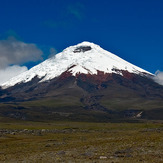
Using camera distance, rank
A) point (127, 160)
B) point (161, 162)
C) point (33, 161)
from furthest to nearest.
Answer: point (33, 161) → point (127, 160) → point (161, 162)

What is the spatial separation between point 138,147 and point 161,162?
11.9 m

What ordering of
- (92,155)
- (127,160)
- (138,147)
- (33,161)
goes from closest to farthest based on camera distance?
(127,160) < (33,161) < (92,155) < (138,147)

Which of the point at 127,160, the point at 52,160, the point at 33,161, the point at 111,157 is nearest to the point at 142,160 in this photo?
the point at 127,160

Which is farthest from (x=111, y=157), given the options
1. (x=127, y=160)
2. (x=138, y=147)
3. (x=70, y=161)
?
(x=138, y=147)

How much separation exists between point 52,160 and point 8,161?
609 centimetres

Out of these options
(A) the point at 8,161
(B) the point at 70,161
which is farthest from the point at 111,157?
(A) the point at 8,161

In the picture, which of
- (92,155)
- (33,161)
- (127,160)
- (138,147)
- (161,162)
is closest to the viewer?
(161,162)

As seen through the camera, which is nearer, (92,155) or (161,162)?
(161,162)

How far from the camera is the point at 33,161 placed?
3834cm

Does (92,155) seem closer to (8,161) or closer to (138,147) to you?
(138,147)

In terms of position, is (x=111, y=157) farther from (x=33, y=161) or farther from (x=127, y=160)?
(x=33, y=161)

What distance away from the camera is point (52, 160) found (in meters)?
38.2

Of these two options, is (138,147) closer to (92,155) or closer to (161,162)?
(92,155)

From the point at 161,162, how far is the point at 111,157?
7.03 meters
